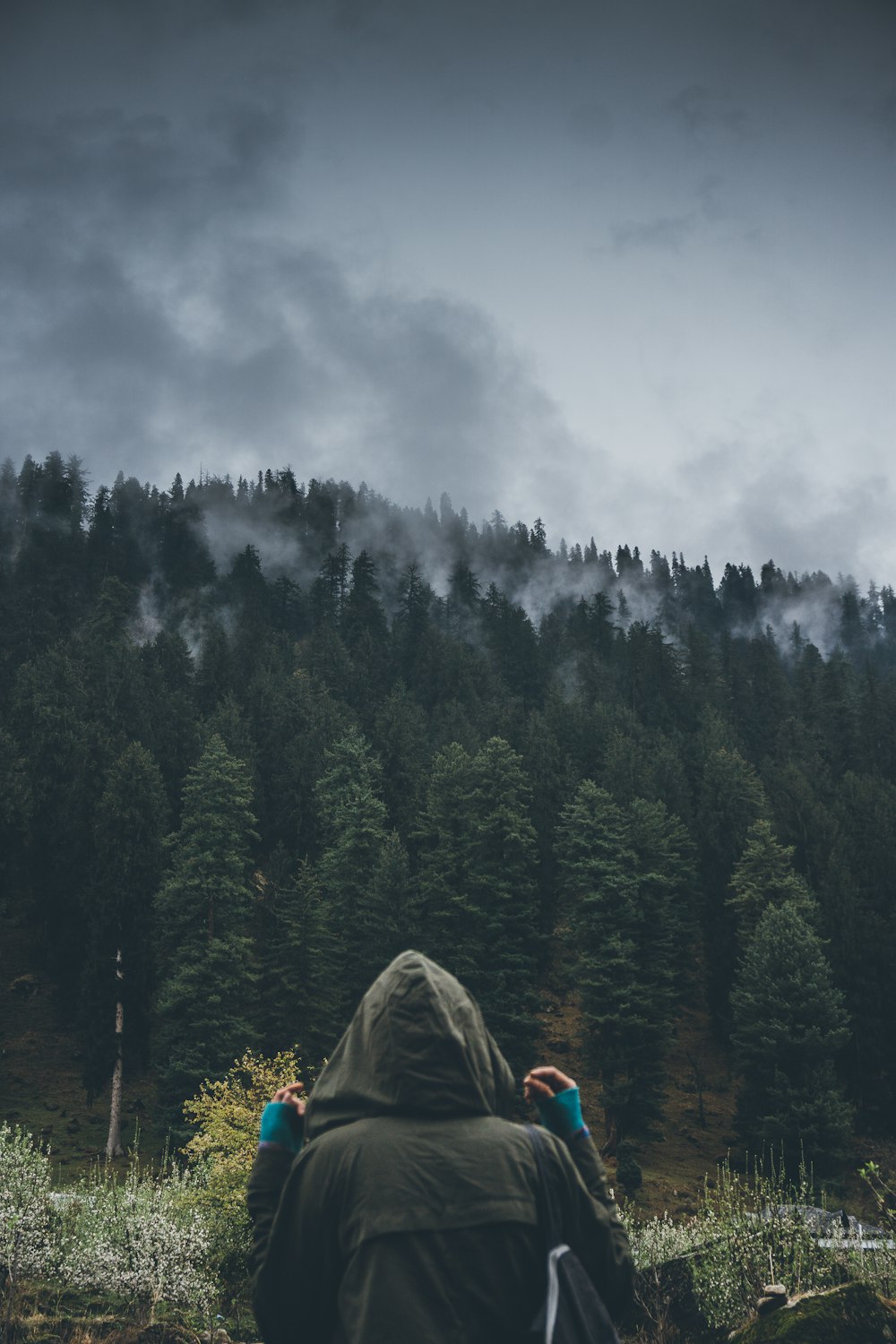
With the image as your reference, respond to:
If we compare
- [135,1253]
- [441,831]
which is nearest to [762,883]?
[441,831]

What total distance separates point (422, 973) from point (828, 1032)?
46.7m

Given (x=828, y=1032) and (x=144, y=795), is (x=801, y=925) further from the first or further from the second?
(x=144, y=795)

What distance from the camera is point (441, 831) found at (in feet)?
167

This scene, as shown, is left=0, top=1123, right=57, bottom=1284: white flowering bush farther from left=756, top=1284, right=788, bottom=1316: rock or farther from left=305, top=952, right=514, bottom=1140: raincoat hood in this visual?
left=305, top=952, right=514, bottom=1140: raincoat hood

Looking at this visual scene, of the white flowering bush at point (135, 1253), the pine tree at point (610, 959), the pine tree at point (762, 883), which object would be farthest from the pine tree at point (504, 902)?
the white flowering bush at point (135, 1253)

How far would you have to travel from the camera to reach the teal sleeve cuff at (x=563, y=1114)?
3.35 meters

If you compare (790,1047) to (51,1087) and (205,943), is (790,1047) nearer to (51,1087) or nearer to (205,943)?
(205,943)

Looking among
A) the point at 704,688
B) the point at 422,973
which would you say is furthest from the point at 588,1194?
the point at 704,688

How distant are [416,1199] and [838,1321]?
786 cm

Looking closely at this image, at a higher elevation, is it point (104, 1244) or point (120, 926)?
point (120, 926)

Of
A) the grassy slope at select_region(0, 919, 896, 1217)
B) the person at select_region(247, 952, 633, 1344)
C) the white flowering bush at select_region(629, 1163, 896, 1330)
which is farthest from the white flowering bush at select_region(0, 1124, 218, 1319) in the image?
the grassy slope at select_region(0, 919, 896, 1217)

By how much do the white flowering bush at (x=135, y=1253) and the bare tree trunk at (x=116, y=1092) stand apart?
24.2 metres

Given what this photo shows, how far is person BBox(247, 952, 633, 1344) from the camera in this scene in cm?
269

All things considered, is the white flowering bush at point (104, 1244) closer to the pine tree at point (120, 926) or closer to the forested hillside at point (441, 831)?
the forested hillside at point (441, 831)
